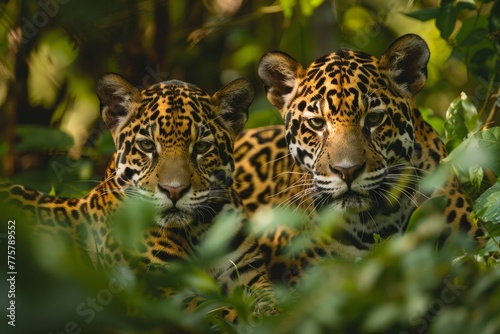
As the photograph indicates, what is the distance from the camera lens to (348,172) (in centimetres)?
514

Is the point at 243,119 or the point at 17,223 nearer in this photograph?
the point at 17,223

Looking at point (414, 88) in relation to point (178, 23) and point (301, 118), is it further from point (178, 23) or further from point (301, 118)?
point (178, 23)

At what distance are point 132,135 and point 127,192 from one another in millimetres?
312

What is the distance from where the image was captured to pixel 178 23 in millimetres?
10414

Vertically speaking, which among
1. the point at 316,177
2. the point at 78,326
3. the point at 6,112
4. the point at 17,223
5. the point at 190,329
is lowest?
the point at 6,112

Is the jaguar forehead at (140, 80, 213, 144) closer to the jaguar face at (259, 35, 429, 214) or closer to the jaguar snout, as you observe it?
the jaguar face at (259, 35, 429, 214)

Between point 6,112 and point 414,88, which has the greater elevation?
point 414,88

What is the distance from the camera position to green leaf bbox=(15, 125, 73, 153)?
24.8 ft

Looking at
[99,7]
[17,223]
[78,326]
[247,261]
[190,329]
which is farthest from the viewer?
[99,7]

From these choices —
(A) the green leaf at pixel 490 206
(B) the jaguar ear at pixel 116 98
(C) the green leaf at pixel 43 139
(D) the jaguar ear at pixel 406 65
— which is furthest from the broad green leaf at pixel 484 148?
(C) the green leaf at pixel 43 139

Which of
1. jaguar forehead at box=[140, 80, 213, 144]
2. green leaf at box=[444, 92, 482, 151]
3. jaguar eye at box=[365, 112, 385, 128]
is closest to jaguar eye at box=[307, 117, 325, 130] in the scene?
jaguar eye at box=[365, 112, 385, 128]

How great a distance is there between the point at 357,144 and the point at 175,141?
948 mm

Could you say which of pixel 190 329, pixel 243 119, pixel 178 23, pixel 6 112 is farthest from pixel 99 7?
pixel 190 329

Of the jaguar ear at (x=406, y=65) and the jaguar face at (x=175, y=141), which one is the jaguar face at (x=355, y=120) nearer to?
the jaguar ear at (x=406, y=65)
